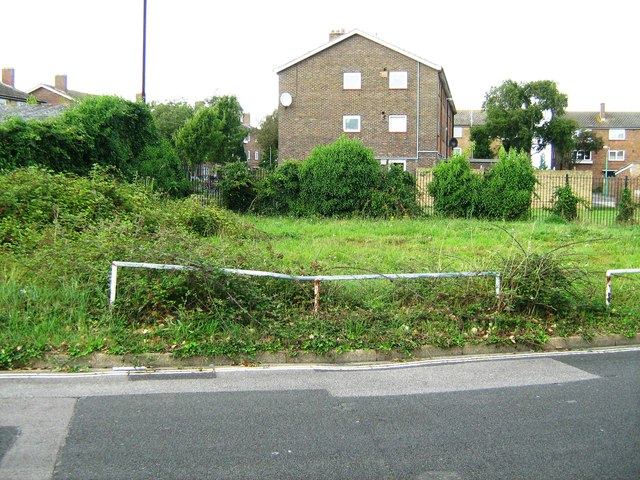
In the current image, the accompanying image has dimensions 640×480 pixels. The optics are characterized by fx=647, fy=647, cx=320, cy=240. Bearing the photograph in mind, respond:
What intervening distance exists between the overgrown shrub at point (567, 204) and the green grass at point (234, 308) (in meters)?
12.6

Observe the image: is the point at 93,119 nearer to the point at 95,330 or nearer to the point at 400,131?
the point at 95,330

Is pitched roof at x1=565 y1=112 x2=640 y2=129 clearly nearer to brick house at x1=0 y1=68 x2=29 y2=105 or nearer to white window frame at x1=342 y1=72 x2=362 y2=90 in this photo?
white window frame at x1=342 y1=72 x2=362 y2=90

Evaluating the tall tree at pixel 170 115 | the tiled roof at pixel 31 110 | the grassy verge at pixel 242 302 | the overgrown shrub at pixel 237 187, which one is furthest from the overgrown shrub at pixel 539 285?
the tall tree at pixel 170 115

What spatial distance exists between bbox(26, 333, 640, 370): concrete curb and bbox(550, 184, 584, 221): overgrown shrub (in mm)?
14321

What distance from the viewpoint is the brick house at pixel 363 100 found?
→ 41719mm

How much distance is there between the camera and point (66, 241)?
31.1 feet

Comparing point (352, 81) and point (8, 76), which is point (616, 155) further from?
Answer: point (8, 76)

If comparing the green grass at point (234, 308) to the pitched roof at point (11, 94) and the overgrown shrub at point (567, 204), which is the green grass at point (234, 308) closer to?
the overgrown shrub at point (567, 204)

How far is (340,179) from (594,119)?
69.7 meters

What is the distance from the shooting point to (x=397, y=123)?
4234cm

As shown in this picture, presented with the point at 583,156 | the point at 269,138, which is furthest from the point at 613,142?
the point at 269,138

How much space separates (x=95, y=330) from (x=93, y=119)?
14428 mm

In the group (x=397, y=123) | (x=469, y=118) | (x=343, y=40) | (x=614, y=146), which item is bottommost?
(x=397, y=123)

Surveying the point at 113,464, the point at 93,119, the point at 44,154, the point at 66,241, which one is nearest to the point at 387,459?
the point at 113,464
